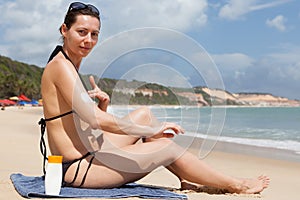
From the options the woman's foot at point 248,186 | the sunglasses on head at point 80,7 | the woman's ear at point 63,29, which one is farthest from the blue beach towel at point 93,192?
the sunglasses on head at point 80,7

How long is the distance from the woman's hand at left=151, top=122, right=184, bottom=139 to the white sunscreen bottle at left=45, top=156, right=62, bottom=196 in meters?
0.74

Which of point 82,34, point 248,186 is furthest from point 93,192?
point 248,186

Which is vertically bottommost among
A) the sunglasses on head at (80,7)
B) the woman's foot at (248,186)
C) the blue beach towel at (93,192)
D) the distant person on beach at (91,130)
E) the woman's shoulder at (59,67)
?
the blue beach towel at (93,192)

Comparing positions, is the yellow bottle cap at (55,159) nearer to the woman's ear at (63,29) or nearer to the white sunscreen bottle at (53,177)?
the white sunscreen bottle at (53,177)

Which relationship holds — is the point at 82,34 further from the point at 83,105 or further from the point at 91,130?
the point at 91,130

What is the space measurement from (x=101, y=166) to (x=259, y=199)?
1.38 metres

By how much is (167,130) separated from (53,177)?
0.91 metres

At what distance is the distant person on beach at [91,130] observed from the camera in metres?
3.17

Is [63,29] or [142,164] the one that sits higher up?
[63,29]

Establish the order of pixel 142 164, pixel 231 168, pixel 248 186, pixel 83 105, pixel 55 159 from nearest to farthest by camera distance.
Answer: pixel 83 105 < pixel 55 159 < pixel 142 164 < pixel 248 186 < pixel 231 168

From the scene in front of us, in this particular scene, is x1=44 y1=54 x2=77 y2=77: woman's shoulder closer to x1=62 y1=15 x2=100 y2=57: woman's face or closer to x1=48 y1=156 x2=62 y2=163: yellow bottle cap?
x1=62 y1=15 x2=100 y2=57: woman's face

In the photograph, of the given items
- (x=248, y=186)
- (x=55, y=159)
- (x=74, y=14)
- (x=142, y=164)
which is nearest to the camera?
(x=55, y=159)

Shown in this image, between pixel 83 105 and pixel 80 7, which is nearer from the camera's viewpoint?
pixel 83 105

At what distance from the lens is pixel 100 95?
132 inches
